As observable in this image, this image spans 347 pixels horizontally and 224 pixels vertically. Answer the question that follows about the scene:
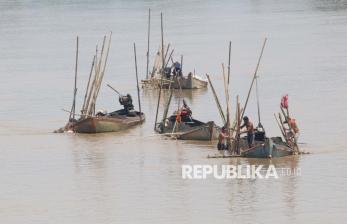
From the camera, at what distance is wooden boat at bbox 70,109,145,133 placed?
27.1 m

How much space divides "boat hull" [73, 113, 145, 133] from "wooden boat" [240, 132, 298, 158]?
457 cm

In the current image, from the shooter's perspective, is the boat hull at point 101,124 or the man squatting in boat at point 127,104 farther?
the man squatting in boat at point 127,104

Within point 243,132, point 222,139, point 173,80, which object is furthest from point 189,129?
point 173,80

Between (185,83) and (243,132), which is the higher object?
(185,83)

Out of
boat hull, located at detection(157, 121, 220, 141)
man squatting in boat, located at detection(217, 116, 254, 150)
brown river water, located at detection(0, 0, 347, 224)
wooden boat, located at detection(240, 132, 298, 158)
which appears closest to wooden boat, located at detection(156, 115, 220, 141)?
boat hull, located at detection(157, 121, 220, 141)

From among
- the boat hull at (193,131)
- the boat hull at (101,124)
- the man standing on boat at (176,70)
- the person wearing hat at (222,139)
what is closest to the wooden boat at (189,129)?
the boat hull at (193,131)

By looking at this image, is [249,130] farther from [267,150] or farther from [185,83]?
[185,83]

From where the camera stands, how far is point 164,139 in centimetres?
2627

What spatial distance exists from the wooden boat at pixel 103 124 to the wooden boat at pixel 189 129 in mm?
962

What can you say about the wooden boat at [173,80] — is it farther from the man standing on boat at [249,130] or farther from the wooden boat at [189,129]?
the man standing on boat at [249,130]

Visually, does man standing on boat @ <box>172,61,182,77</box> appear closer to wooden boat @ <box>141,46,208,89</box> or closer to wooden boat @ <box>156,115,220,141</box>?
wooden boat @ <box>141,46,208,89</box>

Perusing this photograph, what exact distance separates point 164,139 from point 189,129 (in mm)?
606

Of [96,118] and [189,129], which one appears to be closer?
[189,129]

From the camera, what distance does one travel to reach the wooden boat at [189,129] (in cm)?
2542
